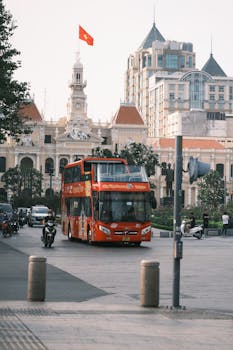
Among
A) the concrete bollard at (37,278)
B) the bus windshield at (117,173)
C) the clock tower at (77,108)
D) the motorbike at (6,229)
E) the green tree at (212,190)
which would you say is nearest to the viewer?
the concrete bollard at (37,278)

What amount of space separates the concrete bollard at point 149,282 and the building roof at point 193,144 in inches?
5420

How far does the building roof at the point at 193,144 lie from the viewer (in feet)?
500

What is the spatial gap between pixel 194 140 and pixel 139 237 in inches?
4717

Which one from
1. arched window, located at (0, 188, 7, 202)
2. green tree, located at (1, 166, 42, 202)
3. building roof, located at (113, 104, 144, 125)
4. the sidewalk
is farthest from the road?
building roof, located at (113, 104, 144, 125)

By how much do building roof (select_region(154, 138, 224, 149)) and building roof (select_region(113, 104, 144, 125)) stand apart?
307 inches

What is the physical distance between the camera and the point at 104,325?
38.3 feet

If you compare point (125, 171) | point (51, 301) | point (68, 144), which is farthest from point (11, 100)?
point (68, 144)

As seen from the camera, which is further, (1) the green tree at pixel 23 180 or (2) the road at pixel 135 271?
(1) the green tree at pixel 23 180

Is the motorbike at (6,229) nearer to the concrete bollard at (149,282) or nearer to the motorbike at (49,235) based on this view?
the motorbike at (49,235)

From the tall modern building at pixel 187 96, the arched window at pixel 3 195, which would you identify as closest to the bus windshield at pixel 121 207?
the arched window at pixel 3 195

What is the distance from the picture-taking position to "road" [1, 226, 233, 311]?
53.5 ft

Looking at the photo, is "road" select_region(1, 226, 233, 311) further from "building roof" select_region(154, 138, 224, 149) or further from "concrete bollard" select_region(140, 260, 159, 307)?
"building roof" select_region(154, 138, 224, 149)

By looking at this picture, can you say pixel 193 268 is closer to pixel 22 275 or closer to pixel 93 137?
pixel 22 275

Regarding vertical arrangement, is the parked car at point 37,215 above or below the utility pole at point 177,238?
below
